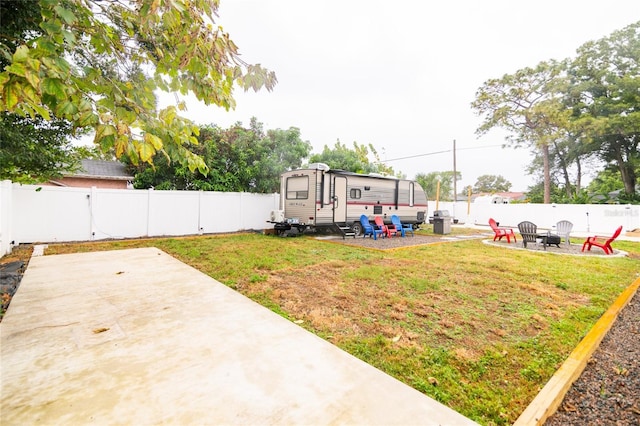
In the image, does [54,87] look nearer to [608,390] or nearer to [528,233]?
[608,390]

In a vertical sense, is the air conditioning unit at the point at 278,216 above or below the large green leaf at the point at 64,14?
below

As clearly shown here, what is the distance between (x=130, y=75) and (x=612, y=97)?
107 feet

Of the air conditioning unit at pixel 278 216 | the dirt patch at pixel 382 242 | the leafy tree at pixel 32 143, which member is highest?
the leafy tree at pixel 32 143

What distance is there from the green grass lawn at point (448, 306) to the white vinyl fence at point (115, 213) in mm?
1683

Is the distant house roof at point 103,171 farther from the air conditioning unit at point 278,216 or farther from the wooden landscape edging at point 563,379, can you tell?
the wooden landscape edging at point 563,379

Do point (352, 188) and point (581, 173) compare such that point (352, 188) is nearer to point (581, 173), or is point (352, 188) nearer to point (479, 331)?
point (479, 331)

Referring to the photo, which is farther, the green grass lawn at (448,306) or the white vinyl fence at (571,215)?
the white vinyl fence at (571,215)

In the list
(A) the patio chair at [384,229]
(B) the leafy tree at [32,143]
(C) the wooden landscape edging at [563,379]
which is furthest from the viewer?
(A) the patio chair at [384,229]

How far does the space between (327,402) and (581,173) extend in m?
38.8

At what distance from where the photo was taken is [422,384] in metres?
2.32

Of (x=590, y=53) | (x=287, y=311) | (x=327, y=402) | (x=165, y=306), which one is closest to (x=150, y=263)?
(x=165, y=306)

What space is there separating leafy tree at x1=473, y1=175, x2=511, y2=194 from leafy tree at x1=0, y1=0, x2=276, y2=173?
6956 centimetres

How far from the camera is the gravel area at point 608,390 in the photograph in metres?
2.04

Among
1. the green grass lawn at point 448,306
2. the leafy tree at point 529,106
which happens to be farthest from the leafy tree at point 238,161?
the leafy tree at point 529,106
